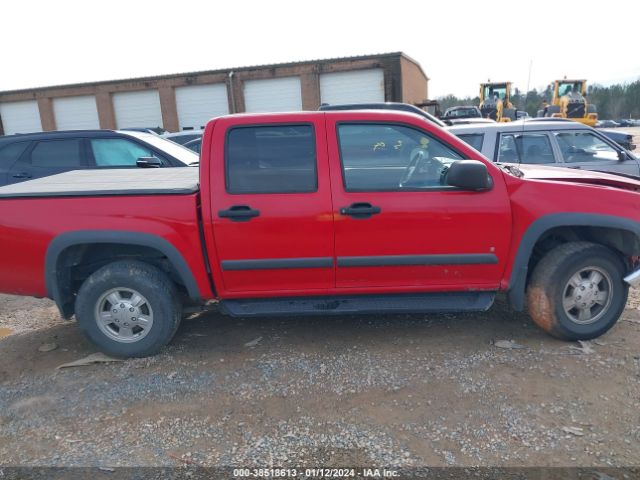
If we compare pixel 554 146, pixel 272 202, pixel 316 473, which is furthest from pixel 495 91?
pixel 316 473

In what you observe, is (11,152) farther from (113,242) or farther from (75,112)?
(75,112)

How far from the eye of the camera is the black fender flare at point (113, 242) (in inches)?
140

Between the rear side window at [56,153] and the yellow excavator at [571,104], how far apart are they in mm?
20296

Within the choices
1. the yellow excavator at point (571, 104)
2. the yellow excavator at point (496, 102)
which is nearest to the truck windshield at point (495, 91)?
the yellow excavator at point (496, 102)

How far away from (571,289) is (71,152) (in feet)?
22.5

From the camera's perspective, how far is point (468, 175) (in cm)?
336

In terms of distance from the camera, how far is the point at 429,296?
3771 millimetres

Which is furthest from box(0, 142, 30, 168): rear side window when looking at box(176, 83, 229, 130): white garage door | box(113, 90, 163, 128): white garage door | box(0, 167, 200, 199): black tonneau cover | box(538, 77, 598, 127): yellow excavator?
box(113, 90, 163, 128): white garage door

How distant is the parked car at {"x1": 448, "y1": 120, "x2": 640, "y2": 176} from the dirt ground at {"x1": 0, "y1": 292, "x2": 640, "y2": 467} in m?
3.24

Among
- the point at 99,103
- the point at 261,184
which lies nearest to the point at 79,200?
the point at 261,184

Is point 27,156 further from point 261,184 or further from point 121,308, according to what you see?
point 261,184

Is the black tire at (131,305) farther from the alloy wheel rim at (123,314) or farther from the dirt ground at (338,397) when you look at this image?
the dirt ground at (338,397)

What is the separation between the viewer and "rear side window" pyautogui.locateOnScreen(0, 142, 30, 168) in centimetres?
717

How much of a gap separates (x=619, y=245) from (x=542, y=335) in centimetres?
94
